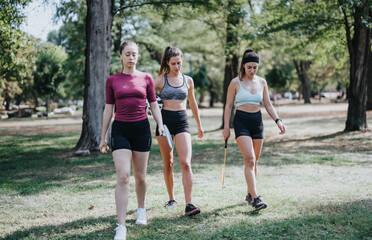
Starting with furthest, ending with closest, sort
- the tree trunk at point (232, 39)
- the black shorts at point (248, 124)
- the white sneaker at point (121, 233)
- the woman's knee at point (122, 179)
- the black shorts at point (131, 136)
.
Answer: the tree trunk at point (232, 39), the black shorts at point (248, 124), the black shorts at point (131, 136), the woman's knee at point (122, 179), the white sneaker at point (121, 233)

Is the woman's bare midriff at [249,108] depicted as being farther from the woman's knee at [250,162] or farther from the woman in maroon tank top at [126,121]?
the woman in maroon tank top at [126,121]

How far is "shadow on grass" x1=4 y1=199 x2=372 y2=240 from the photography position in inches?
163

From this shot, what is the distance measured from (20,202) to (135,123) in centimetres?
293

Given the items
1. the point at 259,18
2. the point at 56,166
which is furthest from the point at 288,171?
the point at 259,18

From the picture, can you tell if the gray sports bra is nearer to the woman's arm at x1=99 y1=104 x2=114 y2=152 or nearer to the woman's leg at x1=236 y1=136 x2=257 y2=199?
the woman's arm at x1=99 y1=104 x2=114 y2=152

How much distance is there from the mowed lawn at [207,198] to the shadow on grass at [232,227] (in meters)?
0.01

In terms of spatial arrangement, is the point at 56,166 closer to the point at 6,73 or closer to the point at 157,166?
the point at 157,166

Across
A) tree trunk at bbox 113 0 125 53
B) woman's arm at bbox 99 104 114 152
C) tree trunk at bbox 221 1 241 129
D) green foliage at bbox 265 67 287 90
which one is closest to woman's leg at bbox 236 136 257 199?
woman's arm at bbox 99 104 114 152

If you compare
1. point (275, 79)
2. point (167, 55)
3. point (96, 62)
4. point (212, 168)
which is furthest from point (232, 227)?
point (275, 79)

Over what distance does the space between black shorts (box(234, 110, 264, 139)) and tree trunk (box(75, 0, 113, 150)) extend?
6997 millimetres

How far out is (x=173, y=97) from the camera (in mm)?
4988

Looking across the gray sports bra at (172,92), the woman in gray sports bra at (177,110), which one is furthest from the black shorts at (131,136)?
the gray sports bra at (172,92)

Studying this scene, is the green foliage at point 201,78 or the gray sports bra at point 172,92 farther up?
the green foliage at point 201,78

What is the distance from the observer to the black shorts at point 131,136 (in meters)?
4.22
